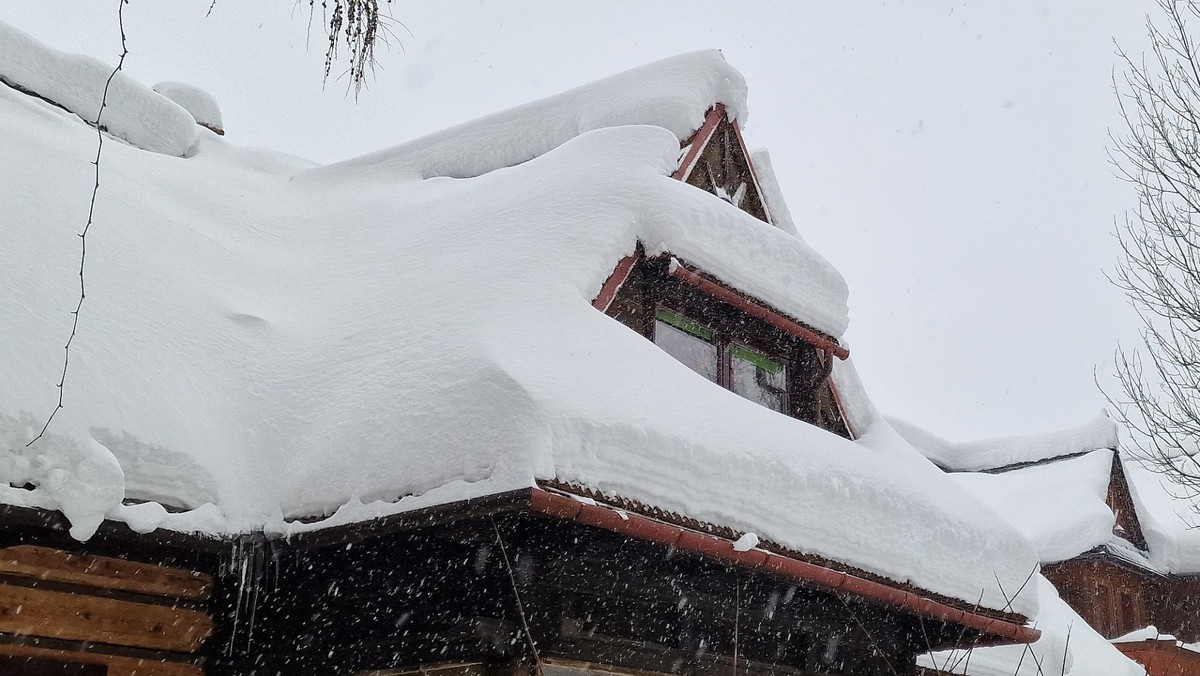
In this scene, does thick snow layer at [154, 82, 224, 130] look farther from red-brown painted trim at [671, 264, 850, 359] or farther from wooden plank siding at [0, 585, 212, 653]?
wooden plank siding at [0, 585, 212, 653]

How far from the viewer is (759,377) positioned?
24.5 ft

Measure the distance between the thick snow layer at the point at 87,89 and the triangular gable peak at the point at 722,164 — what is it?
4178 mm

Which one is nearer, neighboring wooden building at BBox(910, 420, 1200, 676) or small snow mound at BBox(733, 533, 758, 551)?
small snow mound at BBox(733, 533, 758, 551)

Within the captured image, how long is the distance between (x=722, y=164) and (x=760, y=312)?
1694mm

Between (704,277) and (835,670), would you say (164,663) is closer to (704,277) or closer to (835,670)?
(704,277)

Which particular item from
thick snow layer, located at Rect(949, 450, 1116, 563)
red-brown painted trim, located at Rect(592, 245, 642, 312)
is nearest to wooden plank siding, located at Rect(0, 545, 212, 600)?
red-brown painted trim, located at Rect(592, 245, 642, 312)

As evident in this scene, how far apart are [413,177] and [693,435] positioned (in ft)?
15.5

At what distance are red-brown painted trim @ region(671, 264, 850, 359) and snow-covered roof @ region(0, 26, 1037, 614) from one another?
4.9 inches

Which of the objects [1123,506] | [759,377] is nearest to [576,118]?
[759,377]

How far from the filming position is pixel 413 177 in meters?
8.77

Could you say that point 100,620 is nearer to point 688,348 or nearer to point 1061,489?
point 688,348

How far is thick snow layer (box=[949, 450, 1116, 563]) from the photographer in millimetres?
15773

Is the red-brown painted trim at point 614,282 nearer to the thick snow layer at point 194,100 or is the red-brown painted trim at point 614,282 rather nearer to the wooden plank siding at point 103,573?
the wooden plank siding at point 103,573

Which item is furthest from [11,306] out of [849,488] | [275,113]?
[849,488]
